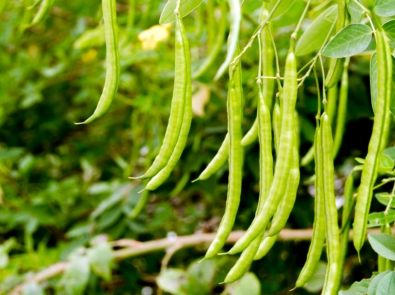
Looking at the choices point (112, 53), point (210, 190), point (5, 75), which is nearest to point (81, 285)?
point (210, 190)

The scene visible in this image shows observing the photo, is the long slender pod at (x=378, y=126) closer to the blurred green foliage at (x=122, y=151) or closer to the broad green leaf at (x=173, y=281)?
the blurred green foliage at (x=122, y=151)

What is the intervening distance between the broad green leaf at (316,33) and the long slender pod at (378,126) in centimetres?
30

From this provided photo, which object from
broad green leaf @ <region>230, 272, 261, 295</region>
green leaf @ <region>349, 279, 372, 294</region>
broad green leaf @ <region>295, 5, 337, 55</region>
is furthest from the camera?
broad green leaf @ <region>230, 272, 261, 295</region>

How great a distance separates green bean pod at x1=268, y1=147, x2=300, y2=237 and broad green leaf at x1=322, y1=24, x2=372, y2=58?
0.45 ft

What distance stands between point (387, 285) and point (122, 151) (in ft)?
5.32

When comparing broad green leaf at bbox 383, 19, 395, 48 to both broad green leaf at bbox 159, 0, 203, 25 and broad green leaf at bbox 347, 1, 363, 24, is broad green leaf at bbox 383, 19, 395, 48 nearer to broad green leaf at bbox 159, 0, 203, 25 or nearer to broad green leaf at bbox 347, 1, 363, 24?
broad green leaf at bbox 347, 1, 363, 24

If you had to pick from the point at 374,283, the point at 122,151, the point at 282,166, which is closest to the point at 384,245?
the point at 374,283

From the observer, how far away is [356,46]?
0.69m

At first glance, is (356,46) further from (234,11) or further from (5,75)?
(5,75)

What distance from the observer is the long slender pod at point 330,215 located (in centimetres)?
71

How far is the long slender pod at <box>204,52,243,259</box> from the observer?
72cm

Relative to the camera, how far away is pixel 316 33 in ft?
3.00

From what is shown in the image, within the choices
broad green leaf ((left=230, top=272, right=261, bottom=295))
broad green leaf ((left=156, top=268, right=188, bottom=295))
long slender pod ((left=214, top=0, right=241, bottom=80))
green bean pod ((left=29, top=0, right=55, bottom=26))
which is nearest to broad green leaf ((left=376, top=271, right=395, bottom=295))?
long slender pod ((left=214, top=0, right=241, bottom=80))

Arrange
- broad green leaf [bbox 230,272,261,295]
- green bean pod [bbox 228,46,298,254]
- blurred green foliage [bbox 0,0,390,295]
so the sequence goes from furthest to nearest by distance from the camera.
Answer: blurred green foliage [bbox 0,0,390,295] → broad green leaf [bbox 230,272,261,295] → green bean pod [bbox 228,46,298,254]
